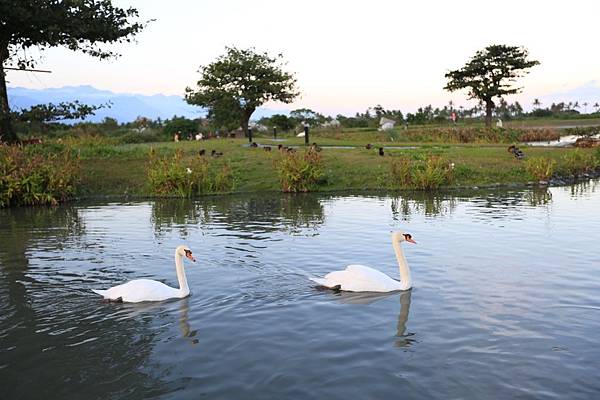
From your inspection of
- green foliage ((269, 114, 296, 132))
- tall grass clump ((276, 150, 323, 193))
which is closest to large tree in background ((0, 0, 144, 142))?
tall grass clump ((276, 150, 323, 193))

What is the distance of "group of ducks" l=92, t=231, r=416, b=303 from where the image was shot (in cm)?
906

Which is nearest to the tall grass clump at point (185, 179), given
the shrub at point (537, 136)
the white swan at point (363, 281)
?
the white swan at point (363, 281)

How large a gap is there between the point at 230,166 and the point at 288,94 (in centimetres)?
2823

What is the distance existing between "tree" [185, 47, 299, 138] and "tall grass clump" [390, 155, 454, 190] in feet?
94.3

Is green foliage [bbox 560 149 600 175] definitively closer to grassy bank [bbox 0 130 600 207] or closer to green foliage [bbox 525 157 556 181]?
grassy bank [bbox 0 130 600 207]

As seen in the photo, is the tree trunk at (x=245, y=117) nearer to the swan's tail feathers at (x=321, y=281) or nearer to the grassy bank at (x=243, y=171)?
the grassy bank at (x=243, y=171)

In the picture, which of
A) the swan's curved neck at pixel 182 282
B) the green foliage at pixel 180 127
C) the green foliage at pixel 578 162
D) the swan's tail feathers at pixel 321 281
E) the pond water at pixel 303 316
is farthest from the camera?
the green foliage at pixel 180 127

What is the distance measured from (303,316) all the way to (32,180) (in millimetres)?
16420

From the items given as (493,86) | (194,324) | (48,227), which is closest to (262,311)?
(194,324)

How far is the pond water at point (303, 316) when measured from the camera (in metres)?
6.41

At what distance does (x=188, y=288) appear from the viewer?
9555 mm

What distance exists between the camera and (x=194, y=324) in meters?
8.19

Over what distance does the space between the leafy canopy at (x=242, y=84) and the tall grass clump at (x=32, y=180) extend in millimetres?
29747

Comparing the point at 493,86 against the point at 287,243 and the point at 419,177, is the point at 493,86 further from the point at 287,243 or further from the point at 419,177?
the point at 287,243
